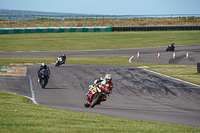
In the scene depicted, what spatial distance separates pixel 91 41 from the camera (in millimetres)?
63594

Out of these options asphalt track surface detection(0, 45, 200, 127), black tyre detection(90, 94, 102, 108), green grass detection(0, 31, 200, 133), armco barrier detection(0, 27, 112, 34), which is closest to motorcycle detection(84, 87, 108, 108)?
black tyre detection(90, 94, 102, 108)

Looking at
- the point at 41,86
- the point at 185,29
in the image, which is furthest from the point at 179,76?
the point at 185,29

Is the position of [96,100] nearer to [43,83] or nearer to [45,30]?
[43,83]

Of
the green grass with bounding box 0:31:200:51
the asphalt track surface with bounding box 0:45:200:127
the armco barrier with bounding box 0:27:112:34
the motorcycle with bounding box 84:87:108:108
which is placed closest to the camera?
the asphalt track surface with bounding box 0:45:200:127

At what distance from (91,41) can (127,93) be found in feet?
146

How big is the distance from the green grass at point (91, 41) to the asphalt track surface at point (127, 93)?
26.7 m

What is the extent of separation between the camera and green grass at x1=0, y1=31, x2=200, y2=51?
5638cm

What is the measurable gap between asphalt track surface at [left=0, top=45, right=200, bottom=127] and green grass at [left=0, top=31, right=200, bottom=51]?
26.7m

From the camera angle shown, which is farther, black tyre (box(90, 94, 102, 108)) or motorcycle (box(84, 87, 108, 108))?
black tyre (box(90, 94, 102, 108))

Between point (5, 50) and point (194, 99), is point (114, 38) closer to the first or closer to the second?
point (5, 50)

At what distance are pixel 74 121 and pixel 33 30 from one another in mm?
65267

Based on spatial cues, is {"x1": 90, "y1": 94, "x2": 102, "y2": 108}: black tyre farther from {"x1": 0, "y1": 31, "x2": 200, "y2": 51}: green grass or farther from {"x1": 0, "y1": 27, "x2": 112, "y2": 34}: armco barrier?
{"x1": 0, "y1": 27, "x2": 112, "y2": 34}: armco barrier

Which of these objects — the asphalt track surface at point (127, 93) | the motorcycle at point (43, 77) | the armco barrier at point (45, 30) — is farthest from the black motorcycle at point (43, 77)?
the armco barrier at point (45, 30)

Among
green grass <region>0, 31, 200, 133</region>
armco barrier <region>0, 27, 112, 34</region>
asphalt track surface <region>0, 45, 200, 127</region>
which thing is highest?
armco barrier <region>0, 27, 112, 34</region>
